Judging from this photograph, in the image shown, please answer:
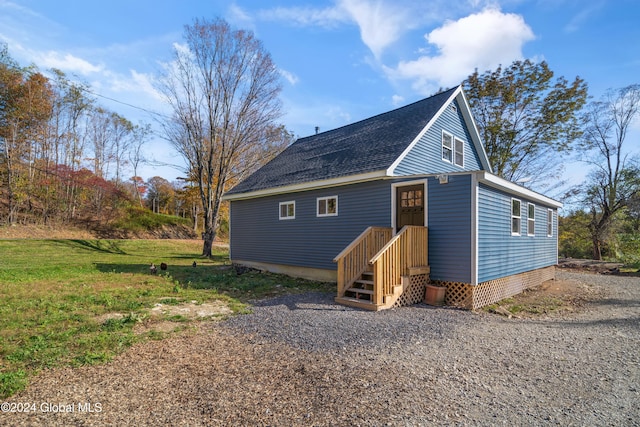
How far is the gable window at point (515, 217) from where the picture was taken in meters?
9.09

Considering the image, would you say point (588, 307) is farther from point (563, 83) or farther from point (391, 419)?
point (563, 83)

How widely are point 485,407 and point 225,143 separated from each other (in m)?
16.8

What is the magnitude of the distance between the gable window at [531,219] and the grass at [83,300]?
6.80 metres

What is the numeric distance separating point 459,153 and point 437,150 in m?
1.90

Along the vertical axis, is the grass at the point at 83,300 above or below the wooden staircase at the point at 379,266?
below

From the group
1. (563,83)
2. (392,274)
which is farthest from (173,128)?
(563,83)

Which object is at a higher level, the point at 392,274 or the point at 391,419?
the point at 392,274

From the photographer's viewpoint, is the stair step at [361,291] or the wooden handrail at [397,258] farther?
the stair step at [361,291]

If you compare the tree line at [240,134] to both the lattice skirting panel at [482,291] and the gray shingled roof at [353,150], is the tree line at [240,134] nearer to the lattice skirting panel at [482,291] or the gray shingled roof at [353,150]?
the gray shingled roof at [353,150]

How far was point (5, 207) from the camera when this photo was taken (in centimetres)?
2042

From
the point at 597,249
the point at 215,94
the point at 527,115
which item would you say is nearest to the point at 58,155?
the point at 215,94

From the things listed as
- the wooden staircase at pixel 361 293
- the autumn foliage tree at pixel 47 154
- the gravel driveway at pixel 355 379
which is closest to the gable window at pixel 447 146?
the wooden staircase at pixel 361 293

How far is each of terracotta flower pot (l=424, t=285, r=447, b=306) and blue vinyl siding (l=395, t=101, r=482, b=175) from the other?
126 inches

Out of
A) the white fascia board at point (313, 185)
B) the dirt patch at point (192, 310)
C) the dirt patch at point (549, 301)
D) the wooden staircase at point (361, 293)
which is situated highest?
the white fascia board at point (313, 185)
